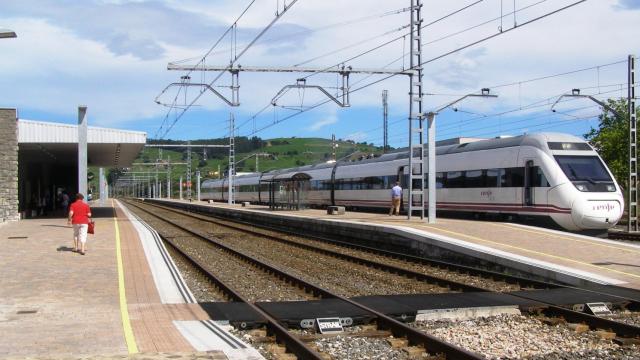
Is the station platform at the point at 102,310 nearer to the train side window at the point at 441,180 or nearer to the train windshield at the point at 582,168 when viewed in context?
the train windshield at the point at 582,168

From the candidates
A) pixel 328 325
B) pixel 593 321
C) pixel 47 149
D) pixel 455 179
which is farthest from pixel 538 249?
pixel 47 149

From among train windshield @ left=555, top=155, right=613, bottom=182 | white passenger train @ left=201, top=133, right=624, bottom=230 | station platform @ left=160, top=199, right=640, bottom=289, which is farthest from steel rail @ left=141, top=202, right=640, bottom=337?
train windshield @ left=555, top=155, right=613, bottom=182

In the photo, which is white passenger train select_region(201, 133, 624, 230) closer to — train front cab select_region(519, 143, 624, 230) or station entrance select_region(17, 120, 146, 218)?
train front cab select_region(519, 143, 624, 230)

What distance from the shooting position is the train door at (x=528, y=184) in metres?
21.2

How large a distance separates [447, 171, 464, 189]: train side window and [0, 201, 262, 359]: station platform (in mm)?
13719

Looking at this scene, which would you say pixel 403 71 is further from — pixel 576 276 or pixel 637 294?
pixel 637 294

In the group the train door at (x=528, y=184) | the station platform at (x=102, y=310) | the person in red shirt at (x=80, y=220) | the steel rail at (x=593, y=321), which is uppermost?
the train door at (x=528, y=184)

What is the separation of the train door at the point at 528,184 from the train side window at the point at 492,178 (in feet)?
5.32

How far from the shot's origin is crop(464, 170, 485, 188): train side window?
24375 mm

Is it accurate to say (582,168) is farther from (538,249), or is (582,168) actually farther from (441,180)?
(441,180)

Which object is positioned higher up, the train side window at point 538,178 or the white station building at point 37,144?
the white station building at point 37,144

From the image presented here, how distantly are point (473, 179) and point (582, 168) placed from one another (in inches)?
196

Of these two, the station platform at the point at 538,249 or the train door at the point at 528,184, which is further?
the train door at the point at 528,184

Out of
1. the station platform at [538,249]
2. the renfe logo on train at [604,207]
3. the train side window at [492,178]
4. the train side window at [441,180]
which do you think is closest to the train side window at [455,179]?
the train side window at [441,180]
